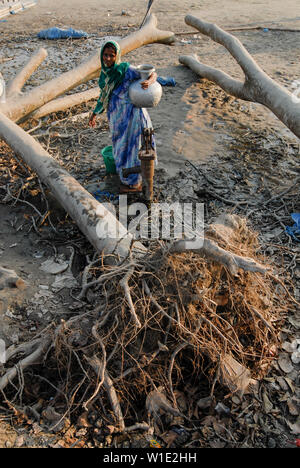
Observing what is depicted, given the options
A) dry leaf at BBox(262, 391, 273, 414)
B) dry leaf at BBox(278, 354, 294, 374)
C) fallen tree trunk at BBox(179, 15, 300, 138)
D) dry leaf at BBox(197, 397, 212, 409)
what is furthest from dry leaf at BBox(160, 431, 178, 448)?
fallen tree trunk at BBox(179, 15, 300, 138)

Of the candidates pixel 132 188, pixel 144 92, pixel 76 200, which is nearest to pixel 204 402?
pixel 76 200

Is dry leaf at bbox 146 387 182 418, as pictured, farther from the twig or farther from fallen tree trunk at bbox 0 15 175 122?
fallen tree trunk at bbox 0 15 175 122

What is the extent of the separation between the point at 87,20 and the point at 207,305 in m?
10.2

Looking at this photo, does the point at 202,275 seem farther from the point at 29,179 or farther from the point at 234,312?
the point at 29,179

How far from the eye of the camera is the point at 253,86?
471 cm

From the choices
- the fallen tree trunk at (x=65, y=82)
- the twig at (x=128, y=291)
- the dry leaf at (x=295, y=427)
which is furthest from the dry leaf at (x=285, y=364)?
the fallen tree trunk at (x=65, y=82)

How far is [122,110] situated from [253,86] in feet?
6.09

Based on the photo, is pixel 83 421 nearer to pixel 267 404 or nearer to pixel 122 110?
pixel 267 404

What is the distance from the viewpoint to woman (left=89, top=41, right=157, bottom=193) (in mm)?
3543

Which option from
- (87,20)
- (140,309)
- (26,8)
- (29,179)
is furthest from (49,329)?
(26,8)

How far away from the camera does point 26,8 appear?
1148cm

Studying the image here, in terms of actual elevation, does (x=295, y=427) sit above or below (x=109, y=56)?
below

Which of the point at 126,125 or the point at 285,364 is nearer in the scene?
the point at 285,364

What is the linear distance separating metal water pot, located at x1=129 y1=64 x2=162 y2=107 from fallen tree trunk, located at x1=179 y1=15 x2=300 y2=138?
147cm
